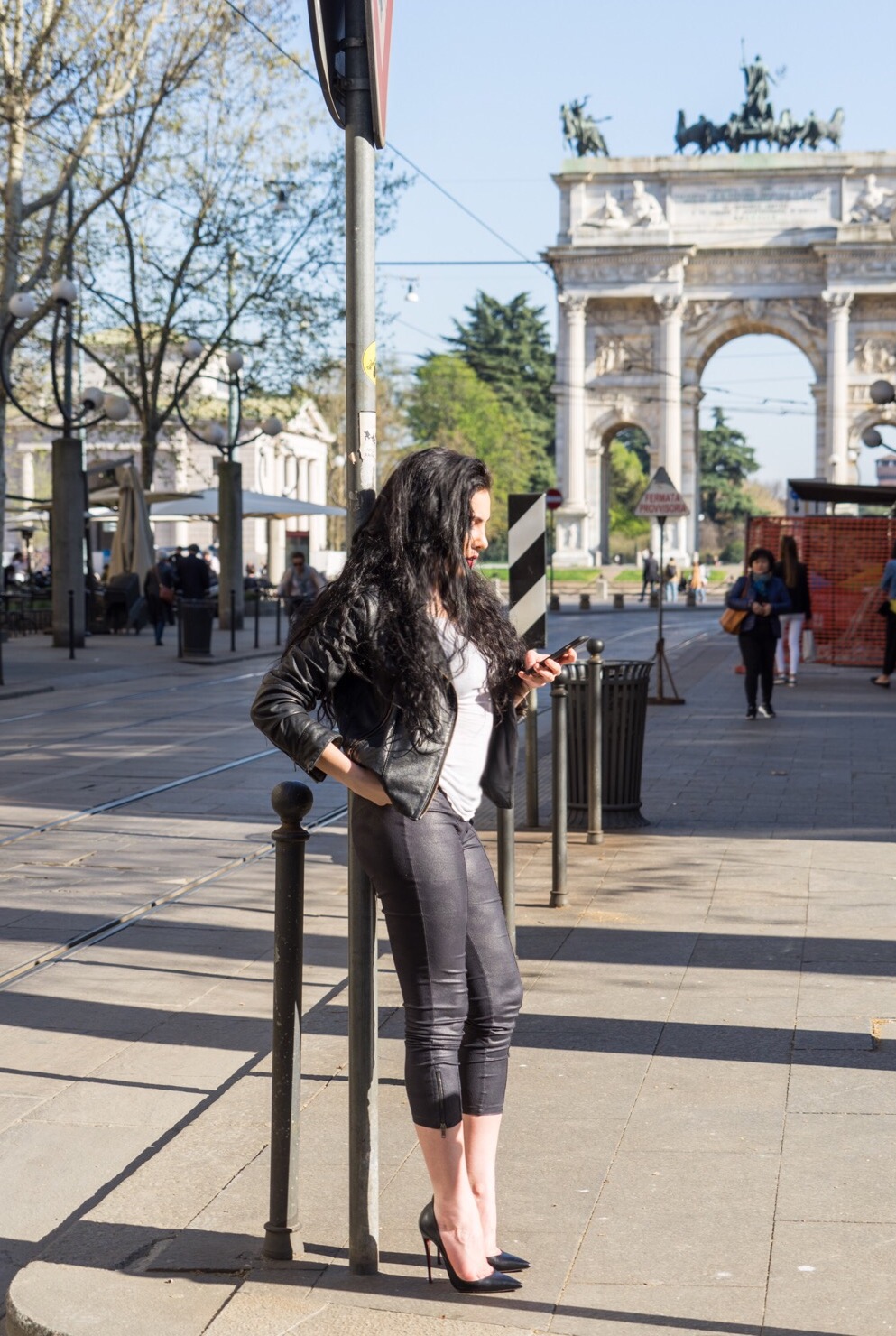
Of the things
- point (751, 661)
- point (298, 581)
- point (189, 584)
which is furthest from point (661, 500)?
point (189, 584)

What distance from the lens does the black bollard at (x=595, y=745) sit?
9.41 meters

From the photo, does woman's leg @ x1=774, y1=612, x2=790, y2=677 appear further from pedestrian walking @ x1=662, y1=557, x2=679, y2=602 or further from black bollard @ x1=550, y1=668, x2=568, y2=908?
pedestrian walking @ x1=662, y1=557, x2=679, y2=602

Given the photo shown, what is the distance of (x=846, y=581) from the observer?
27.5 m

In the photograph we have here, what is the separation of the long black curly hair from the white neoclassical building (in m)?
64.9

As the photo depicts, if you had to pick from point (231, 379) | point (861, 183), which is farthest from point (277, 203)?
point (861, 183)

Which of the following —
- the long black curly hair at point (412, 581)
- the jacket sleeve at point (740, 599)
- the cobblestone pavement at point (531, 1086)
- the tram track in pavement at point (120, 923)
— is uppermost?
the long black curly hair at point (412, 581)

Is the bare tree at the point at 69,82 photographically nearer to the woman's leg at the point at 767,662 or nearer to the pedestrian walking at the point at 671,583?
the woman's leg at the point at 767,662

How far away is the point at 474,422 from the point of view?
312 ft

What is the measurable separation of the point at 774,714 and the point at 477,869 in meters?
14.1

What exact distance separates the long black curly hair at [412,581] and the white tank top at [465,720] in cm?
3

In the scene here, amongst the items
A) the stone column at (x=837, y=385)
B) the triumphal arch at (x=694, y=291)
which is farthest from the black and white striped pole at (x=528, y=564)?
the stone column at (x=837, y=385)

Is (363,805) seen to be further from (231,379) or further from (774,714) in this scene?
(231,379)

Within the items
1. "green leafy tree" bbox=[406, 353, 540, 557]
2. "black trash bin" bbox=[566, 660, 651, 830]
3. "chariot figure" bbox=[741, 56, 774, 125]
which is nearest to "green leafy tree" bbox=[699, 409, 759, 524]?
"green leafy tree" bbox=[406, 353, 540, 557]

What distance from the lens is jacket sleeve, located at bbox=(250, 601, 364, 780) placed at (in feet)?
11.6
